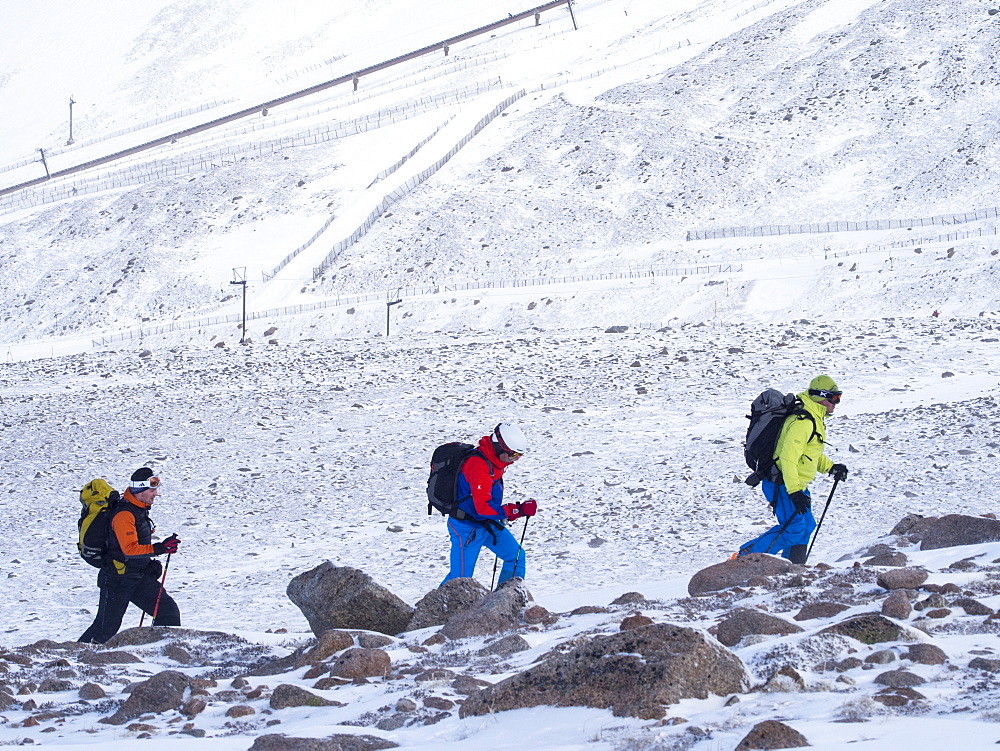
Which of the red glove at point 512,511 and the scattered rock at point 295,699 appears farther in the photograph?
the red glove at point 512,511

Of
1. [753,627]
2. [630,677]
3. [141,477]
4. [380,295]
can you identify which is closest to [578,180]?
[380,295]

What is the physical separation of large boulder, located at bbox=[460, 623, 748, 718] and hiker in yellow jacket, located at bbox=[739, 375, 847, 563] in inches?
148

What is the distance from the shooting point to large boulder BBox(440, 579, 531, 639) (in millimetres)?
7723

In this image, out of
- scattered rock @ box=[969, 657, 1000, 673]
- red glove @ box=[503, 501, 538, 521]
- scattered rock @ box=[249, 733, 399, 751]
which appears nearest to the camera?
scattered rock @ box=[249, 733, 399, 751]

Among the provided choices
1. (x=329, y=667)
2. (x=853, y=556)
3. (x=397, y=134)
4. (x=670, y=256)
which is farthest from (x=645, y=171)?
(x=329, y=667)

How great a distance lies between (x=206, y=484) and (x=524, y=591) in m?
10.3

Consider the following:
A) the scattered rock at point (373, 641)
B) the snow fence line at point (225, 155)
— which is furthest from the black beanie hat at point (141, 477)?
the snow fence line at point (225, 155)

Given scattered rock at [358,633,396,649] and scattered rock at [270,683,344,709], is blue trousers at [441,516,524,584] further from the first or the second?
scattered rock at [270,683,344,709]

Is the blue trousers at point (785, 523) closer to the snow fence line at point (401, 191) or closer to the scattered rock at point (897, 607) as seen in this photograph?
the scattered rock at point (897, 607)

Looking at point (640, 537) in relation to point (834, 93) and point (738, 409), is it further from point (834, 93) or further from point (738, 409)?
point (834, 93)

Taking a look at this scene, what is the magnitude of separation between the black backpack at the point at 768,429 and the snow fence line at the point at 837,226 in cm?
3372

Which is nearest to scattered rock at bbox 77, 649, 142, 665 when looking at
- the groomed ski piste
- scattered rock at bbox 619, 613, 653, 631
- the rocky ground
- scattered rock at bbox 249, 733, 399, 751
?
the rocky ground

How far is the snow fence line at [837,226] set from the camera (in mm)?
40188

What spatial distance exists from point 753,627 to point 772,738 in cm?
203
